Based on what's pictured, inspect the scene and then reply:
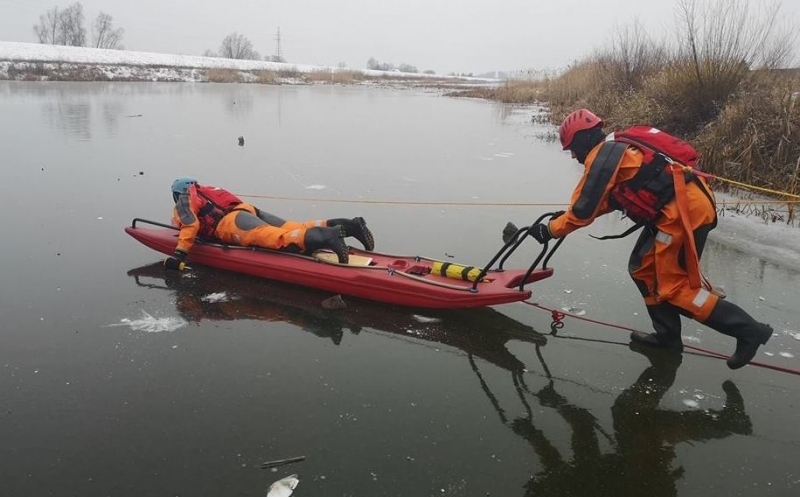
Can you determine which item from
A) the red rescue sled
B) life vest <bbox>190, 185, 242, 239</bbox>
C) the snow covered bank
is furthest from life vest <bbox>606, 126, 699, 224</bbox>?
the snow covered bank

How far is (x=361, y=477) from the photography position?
2463 mm

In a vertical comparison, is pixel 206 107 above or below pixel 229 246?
above

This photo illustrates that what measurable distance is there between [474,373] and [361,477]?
115 centimetres

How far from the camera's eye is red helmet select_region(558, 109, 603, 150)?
3.50 meters

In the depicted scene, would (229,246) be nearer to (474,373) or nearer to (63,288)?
(63,288)

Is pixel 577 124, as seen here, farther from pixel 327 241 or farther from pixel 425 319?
pixel 327 241

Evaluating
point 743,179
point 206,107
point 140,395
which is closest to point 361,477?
point 140,395

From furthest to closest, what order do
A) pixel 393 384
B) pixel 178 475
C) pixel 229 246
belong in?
pixel 229 246
pixel 393 384
pixel 178 475

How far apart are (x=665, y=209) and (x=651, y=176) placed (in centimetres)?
22

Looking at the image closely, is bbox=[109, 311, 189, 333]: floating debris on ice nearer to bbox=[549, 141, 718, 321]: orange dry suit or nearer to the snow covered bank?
bbox=[549, 141, 718, 321]: orange dry suit

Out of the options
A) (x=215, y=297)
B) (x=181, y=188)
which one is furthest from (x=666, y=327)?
(x=181, y=188)

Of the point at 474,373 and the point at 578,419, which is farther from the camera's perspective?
the point at 474,373

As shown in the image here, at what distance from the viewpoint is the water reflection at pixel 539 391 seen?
256cm

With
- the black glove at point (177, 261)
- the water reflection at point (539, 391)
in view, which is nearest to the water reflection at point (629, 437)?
the water reflection at point (539, 391)
